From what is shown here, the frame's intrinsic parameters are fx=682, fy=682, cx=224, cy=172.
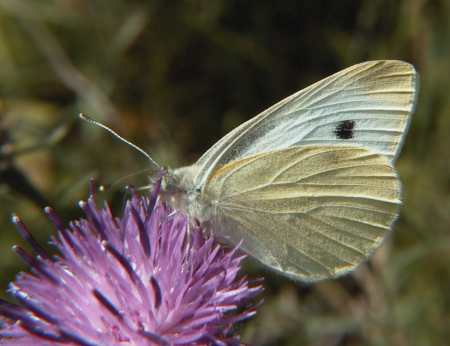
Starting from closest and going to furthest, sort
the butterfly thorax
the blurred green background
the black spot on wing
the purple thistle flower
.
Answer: the purple thistle flower, the butterfly thorax, the black spot on wing, the blurred green background

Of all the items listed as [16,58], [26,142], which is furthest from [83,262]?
[16,58]

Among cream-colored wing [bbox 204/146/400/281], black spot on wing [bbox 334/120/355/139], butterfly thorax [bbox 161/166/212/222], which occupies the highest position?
butterfly thorax [bbox 161/166/212/222]

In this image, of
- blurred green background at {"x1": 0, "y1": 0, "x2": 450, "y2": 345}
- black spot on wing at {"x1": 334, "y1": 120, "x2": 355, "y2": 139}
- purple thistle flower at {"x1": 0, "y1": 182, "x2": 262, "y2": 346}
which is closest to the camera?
purple thistle flower at {"x1": 0, "y1": 182, "x2": 262, "y2": 346}

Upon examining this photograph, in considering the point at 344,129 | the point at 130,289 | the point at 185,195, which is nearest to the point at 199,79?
the point at 344,129

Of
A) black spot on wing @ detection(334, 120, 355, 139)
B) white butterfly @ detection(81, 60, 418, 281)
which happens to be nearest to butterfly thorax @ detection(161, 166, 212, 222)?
white butterfly @ detection(81, 60, 418, 281)

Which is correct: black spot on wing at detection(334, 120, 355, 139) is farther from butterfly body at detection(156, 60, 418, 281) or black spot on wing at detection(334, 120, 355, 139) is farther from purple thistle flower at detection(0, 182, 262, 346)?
purple thistle flower at detection(0, 182, 262, 346)

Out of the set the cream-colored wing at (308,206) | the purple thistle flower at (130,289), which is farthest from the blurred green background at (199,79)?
the purple thistle flower at (130,289)

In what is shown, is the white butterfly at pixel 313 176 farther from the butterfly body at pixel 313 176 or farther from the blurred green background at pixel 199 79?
the blurred green background at pixel 199 79
